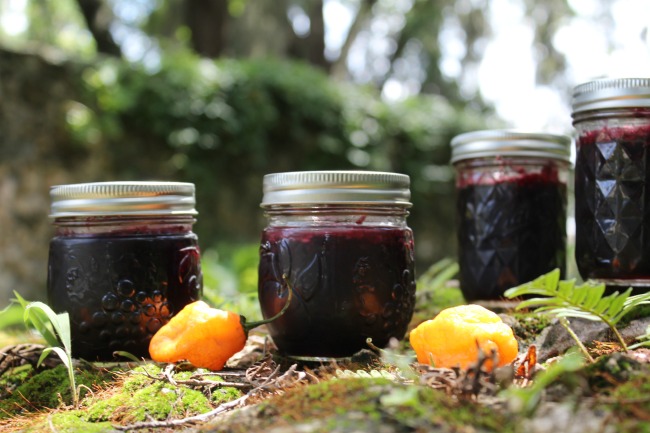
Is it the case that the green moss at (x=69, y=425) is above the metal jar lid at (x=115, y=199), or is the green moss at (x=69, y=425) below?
below

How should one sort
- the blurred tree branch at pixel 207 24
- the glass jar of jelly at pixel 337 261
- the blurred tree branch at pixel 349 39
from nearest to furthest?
Result: the glass jar of jelly at pixel 337 261
the blurred tree branch at pixel 207 24
the blurred tree branch at pixel 349 39

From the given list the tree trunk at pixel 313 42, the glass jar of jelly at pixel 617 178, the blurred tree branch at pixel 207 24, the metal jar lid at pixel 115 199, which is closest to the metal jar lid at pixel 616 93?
the glass jar of jelly at pixel 617 178

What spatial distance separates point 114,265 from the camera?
1.70m

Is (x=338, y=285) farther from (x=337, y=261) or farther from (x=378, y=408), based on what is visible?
(x=378, y=408)

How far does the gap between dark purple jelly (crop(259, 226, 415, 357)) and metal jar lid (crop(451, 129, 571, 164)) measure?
474 millimetres

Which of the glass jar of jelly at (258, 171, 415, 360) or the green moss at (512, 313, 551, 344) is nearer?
the glass jar of jelly at (258, 171, 415, 360)

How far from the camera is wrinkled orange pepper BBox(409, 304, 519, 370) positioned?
1345 mm

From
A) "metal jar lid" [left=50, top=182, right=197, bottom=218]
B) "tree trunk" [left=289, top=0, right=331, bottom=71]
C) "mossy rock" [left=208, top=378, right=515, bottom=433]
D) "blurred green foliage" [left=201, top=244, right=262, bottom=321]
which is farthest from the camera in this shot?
"tree trunk" [left=289, top=0, right=331, bottom=71]

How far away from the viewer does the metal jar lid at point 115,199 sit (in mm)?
1722

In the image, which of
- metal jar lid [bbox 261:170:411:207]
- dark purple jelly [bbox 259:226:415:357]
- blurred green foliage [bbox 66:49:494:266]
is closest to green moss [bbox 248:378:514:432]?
dark purple jelly [bbox 259:226:415:357]

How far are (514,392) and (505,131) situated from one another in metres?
1.20

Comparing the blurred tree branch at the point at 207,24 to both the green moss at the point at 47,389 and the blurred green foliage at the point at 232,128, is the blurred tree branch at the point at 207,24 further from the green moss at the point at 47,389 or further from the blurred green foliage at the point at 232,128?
the green moss at the point at 47,389

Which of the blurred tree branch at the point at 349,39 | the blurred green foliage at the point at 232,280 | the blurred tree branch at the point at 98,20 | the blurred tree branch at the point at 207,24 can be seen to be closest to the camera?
the blurred green foliage at the point at 232,280

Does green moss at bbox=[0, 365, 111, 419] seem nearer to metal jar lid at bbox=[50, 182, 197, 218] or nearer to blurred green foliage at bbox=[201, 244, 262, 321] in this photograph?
metal jar lid at bbox=[50, 182, 197, 218]
